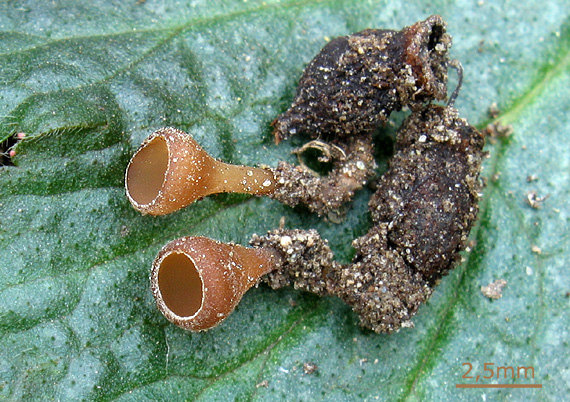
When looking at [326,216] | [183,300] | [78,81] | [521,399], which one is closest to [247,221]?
[326,216]

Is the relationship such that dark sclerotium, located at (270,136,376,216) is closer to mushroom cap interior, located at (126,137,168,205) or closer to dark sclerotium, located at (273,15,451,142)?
dark sclerotium, located at (273,15,451,142)

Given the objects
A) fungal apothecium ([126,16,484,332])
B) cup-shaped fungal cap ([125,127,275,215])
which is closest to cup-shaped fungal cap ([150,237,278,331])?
fungal apothecium ([126,16,484,332])

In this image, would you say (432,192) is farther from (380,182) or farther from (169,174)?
(169,174)

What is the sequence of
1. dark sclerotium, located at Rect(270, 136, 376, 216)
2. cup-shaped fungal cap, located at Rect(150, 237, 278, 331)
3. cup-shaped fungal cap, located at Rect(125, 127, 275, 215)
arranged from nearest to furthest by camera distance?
cup-shaped fungal cap, located at Rect(150, 237, 278, 331), cup-shaped fungal cap, located at Rect(125, 127, 275, 215), dark sclerotium, located at Rect(270, 136, 376, 216)

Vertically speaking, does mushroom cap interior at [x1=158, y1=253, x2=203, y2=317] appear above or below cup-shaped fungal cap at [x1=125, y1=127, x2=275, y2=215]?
below

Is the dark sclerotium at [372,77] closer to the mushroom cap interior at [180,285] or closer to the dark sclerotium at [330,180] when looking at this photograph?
the dark sclerotium at [330,180]

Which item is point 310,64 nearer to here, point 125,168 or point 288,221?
point 288,221

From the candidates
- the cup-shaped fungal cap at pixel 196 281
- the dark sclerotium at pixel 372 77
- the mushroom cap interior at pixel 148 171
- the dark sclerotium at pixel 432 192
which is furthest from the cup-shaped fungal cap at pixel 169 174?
the dark sclerotium at pixel 432 192
